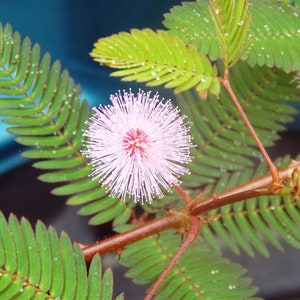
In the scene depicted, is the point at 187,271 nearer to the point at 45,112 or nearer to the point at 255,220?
the point at 255,220

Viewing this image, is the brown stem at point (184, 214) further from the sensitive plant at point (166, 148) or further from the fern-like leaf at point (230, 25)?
the fern-like leaf at point (230, 25)

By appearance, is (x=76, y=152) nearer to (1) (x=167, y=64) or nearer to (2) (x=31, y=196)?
(1) (x=167, y=64)

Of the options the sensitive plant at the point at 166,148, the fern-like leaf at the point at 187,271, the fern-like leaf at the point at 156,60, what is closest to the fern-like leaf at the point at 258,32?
the sensitive plant at the point at 166,148

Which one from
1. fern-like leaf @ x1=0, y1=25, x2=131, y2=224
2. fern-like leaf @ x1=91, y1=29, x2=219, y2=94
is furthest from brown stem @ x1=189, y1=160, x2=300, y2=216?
fern-like leaf @ x1=0, y1=25, x2=131, y2=224

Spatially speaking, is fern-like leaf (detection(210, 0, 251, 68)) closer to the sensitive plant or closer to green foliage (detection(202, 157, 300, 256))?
the sensitive plant

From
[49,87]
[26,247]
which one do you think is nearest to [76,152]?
[49,87]
